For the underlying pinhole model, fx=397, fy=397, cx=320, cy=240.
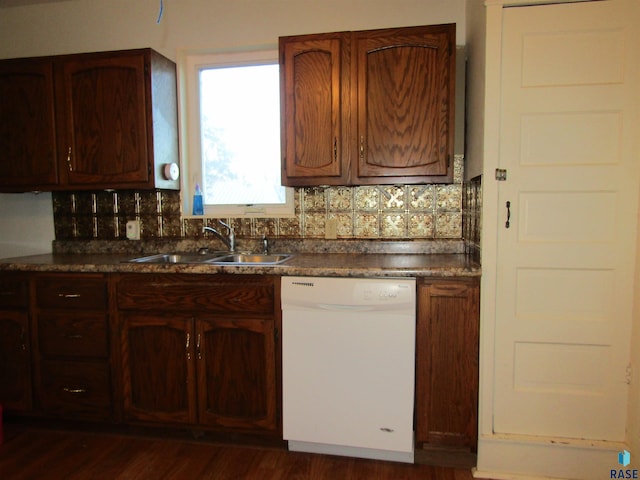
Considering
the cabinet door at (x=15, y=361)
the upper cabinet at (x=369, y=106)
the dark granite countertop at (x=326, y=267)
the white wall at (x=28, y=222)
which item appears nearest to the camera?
the dark granite countertop at (x=326, y=267)

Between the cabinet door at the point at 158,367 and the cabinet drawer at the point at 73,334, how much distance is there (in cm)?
13

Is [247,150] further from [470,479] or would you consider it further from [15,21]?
[470,479]

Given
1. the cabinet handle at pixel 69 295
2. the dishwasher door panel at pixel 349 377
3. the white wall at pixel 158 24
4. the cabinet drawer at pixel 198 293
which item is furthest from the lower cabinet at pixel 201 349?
the white wall at pixel 158 24

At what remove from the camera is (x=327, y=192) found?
2363 millimetres

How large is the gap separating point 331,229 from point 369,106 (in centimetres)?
73

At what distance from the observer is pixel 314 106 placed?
2.04m

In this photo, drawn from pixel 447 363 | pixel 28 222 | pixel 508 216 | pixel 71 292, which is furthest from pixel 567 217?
pixel 28 222

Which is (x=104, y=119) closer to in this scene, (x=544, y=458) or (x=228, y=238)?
(x=228, y=238)

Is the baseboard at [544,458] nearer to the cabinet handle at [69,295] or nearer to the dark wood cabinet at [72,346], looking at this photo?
the dark wood cabinet at [72,346]

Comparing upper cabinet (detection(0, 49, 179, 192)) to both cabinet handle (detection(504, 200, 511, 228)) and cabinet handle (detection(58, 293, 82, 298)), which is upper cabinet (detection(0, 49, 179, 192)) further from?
cabinet handle (detection(504, 200, 511, 228))

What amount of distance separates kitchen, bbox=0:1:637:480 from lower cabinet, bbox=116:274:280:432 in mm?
952

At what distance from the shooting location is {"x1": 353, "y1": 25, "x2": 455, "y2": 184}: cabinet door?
6.36 ft

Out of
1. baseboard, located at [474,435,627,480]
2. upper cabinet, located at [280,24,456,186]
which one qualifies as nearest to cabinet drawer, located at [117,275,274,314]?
upper cabinet, located at [280,24,456,186]

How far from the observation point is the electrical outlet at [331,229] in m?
2.36
